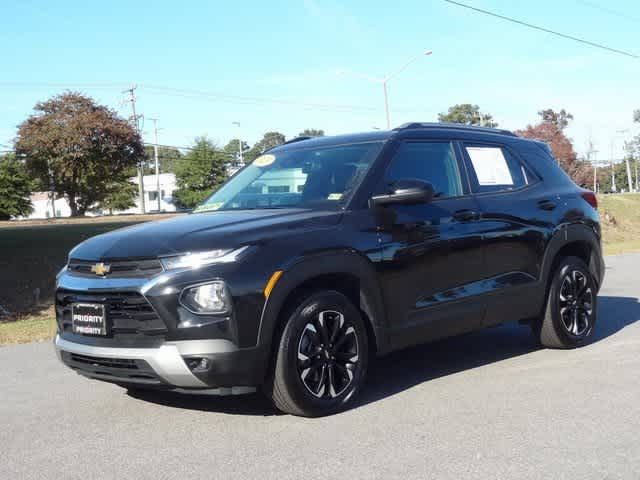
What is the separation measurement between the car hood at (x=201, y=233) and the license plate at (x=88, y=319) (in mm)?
306

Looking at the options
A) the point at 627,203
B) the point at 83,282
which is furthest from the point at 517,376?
the point at 627,203

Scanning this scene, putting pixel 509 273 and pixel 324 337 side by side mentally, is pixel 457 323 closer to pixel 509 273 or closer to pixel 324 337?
pixel 509 273

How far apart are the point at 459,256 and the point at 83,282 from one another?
2705mm

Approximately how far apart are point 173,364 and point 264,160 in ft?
8.14

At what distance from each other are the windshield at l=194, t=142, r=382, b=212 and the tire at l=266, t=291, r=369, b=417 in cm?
79

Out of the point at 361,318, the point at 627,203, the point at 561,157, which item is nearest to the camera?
the point at 361,318

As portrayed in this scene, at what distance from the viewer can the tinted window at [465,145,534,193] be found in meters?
6.56

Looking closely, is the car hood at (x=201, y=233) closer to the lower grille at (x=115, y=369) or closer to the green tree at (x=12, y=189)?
the lower grille at (x=115, y=369)

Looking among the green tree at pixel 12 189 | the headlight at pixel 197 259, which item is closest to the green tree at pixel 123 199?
the green tree at pixel 12 189

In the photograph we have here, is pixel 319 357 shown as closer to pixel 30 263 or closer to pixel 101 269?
pixel 101 269

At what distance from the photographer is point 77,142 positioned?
164 ft

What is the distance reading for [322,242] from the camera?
202 inches

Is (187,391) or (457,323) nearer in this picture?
(187,391)

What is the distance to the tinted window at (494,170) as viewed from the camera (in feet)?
21.5
